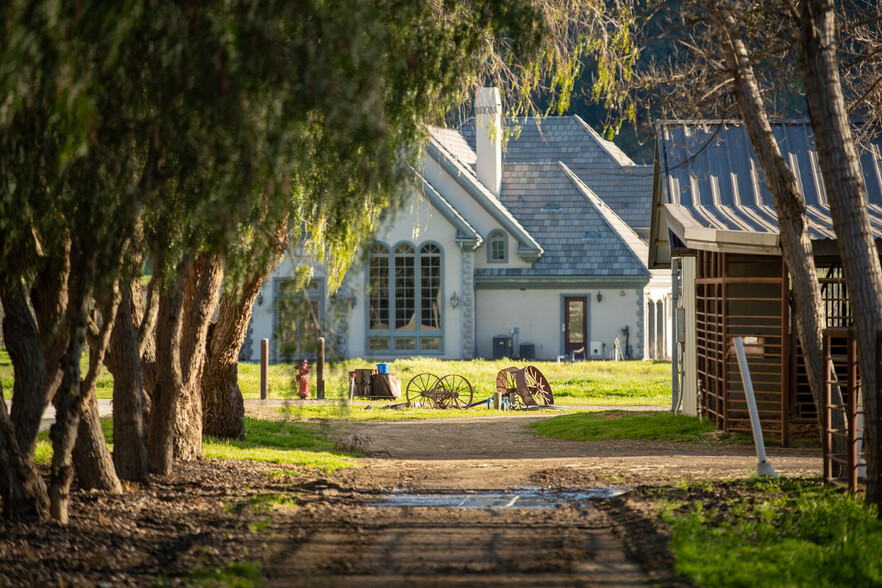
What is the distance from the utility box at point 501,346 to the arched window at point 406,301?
1.89 metres

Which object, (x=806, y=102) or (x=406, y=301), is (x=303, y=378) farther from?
(x=806, y=102)

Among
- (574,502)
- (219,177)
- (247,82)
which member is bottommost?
(574,502)

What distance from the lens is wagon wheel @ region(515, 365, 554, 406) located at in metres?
22.6

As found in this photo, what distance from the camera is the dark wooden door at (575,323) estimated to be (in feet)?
118

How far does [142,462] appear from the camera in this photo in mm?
10203

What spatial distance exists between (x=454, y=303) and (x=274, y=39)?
98.5ft

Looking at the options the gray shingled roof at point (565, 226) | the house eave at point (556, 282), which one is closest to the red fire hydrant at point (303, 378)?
the house eave at point (556, 282)

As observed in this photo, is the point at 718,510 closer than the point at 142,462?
Yes

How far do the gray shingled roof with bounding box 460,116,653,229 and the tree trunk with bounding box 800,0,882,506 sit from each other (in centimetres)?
3291

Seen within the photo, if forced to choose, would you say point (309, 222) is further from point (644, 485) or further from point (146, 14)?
point (146, 14)

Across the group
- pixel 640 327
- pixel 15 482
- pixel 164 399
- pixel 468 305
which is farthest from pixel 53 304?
pixel 640 327

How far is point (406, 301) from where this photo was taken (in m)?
36.1

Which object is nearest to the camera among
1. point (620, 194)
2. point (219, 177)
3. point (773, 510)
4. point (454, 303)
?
point (219, 177)

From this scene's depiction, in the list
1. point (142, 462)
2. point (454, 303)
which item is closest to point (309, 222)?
point (142, 462)
